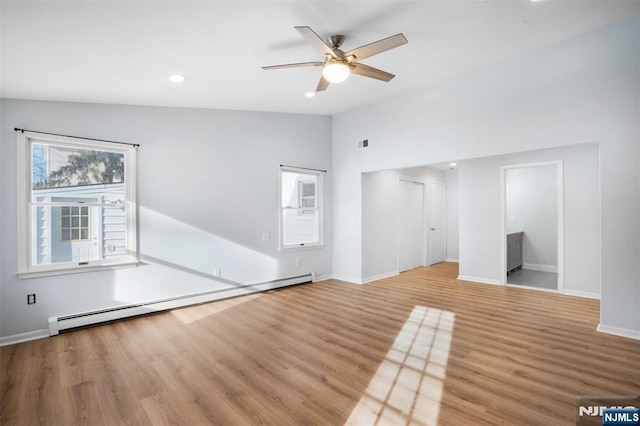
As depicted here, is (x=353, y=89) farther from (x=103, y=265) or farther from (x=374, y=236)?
(x=103, y=265)

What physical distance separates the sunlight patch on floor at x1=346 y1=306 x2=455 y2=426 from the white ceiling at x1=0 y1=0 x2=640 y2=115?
309 centimetres

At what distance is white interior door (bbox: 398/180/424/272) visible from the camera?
23.1ft

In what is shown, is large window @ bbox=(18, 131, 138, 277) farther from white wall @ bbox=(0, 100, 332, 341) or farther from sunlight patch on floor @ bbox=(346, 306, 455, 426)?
sunlight patch on floor @ bbox=(346, 306, 455, 426)

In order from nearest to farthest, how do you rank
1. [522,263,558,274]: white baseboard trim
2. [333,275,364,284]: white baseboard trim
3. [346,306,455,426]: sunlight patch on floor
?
1. [346,306,455,426]: sunlight patch on floor
2. [333,275,364,284]: white baseboard trim
3. [522,263,558,274]: white baseboard trim

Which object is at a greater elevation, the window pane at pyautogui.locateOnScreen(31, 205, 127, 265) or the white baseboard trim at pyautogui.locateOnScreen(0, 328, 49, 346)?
the window pane at pyautogui.locateOnScreen(31, 205, 127, 265)


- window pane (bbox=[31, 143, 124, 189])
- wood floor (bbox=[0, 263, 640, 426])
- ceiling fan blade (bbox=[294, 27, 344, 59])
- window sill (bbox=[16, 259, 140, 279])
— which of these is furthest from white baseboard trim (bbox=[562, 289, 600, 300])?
window pane (bbox=[31, 143, 124, 189])

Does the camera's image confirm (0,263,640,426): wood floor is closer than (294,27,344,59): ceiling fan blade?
Yes

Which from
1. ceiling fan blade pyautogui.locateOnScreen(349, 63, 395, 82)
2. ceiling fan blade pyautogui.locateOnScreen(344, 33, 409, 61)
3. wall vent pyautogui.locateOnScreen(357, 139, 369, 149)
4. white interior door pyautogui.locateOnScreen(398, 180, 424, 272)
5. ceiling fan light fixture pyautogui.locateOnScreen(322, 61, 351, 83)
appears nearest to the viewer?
ceiling fan blade pyautogui.locateOnScreen(344, 33, 409, 61)

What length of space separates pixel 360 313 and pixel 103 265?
10.9 feet

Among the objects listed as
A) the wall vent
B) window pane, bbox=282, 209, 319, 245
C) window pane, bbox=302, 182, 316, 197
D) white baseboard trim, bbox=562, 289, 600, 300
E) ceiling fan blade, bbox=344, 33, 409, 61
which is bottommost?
white baseboard trim, bbox=562, 289, 600, 300

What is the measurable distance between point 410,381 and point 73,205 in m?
4.13

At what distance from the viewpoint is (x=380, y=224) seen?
638cm

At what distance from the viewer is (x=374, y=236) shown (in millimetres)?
6207

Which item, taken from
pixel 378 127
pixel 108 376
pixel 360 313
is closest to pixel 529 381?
pixel 360 313
